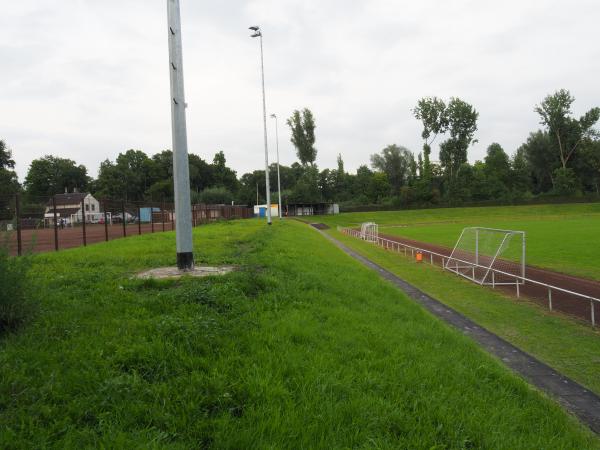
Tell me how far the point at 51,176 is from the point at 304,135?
61506 millimetres

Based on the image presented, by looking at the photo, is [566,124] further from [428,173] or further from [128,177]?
[128,177]

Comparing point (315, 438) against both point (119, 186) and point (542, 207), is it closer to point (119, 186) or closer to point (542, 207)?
point (542, 207)

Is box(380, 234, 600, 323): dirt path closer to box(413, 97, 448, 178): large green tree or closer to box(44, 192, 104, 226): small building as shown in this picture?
box(44, 192, 104, 226): small building

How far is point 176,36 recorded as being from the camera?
8398mm

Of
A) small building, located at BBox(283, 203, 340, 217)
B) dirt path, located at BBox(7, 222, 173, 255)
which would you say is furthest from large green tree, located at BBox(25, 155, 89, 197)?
dirt path, located at BBox(7, 222, 173, 255)

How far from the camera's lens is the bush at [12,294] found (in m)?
4.11

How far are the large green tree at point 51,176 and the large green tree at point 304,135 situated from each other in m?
53.8

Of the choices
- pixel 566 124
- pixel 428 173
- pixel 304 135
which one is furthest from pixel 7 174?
pixel 566 124

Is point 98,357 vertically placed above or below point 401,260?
above

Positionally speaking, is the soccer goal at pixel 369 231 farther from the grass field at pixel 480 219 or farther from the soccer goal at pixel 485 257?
the soccer goal at pixel 485 257

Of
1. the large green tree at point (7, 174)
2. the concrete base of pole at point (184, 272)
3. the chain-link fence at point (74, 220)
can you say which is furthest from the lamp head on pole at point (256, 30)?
the large green tree at point (7, 174)

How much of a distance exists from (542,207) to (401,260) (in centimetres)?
6295

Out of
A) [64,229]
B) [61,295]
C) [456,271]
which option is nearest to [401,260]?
[456,271]

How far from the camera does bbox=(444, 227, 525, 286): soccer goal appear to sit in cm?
1273
